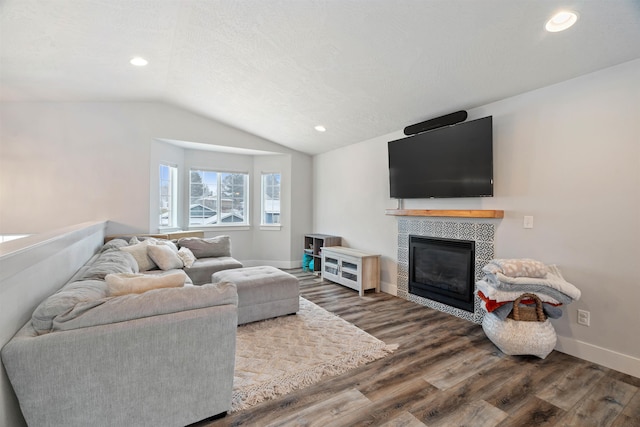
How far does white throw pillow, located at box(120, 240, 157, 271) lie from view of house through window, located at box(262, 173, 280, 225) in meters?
2.72

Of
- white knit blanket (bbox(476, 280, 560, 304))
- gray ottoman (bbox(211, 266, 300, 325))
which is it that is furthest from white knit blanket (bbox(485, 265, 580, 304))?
gray ottoman (bbox(211, 266, 300, 325))

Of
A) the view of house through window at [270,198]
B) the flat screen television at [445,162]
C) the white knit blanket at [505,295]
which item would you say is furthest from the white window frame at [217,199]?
the white knit blanket at [505,295]

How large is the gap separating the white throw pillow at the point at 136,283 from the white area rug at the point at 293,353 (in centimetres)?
88

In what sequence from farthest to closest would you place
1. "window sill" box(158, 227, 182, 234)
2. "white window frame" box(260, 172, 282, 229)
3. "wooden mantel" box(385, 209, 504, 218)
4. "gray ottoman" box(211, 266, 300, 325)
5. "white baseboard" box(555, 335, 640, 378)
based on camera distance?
"white window frame" box(260, 172, 282, 229) < "window sill" box(158, 227, 182, 234) < "gray ottoman" box(211, 266, 300, 325) < "wooden mantel" box(385, 209, 504, 218) < "white baseboard" box(555, 335, 640, 378)

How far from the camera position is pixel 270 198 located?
612cm

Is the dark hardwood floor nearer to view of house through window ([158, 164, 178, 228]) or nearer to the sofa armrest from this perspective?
the sofa armrest

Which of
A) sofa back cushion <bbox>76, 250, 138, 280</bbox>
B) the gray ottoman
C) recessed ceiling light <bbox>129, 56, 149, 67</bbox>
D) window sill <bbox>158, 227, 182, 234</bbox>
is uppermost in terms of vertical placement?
recessed ceiling light <bbox>129, 56, 149, 67</bbox>

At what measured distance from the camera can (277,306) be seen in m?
3.19

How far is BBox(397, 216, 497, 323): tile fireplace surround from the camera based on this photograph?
305cm

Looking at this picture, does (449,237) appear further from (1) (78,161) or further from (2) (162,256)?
(1) (78,161)

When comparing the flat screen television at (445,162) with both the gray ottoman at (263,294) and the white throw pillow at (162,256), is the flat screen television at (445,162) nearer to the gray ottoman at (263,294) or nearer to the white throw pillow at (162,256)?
the gray ottoman at (263,294)

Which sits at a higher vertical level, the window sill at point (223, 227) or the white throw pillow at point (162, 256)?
the window sill at point (223, 227)

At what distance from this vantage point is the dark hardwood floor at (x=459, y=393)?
1.71 metres

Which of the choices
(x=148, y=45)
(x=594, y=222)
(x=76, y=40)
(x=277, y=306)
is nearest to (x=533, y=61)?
(x=594, y=222)
